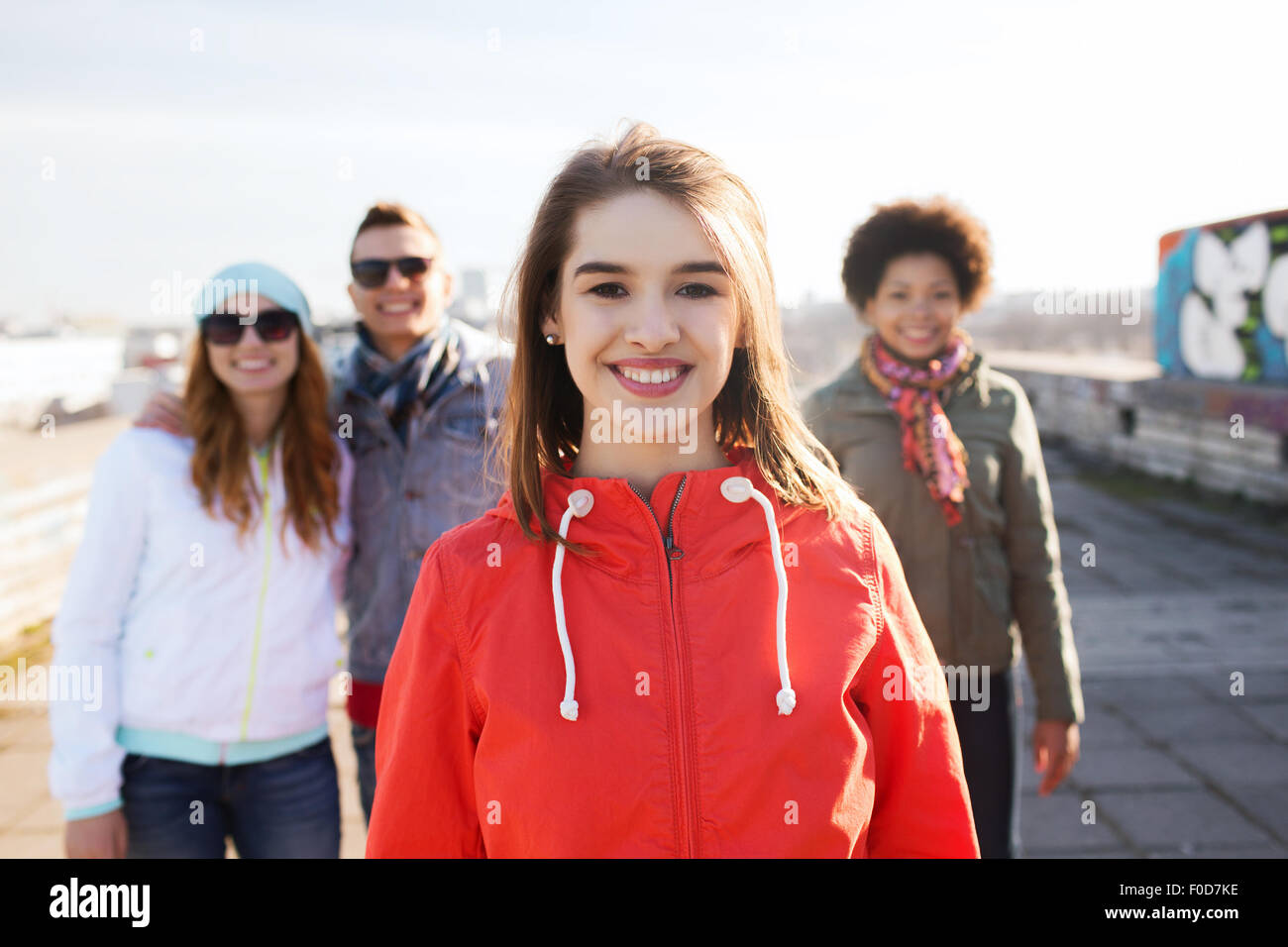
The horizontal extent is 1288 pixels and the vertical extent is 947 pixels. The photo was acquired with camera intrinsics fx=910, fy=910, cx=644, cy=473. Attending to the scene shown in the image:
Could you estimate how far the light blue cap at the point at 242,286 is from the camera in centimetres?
232

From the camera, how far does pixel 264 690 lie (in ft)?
7.32

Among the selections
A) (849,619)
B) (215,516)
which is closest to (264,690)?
(215,516)

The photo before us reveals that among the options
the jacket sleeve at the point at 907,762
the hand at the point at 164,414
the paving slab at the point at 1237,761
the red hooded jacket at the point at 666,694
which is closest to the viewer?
the red hooded jacket at the point at 666,694

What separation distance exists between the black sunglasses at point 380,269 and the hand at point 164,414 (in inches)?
24.1

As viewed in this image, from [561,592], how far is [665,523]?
0.66 feet

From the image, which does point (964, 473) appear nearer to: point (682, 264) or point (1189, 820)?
point (682, 264)


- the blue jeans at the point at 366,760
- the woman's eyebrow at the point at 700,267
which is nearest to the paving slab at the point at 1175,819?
the blue jeans at the point at 366,760

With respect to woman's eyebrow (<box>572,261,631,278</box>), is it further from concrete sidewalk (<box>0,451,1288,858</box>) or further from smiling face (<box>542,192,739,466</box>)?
concrete sidewalk (<box>0,451,1288,858</box>)

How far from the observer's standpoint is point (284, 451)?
240 cm

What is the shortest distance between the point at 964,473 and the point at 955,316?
0.55 meters

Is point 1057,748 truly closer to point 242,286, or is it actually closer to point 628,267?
point 628,267

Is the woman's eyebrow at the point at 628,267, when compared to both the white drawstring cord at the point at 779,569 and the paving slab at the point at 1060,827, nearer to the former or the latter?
the white drawstring cord at the point at 779,569

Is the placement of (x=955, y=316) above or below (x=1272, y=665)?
above

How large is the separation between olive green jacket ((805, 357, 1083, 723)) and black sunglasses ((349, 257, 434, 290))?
4.44 ft
